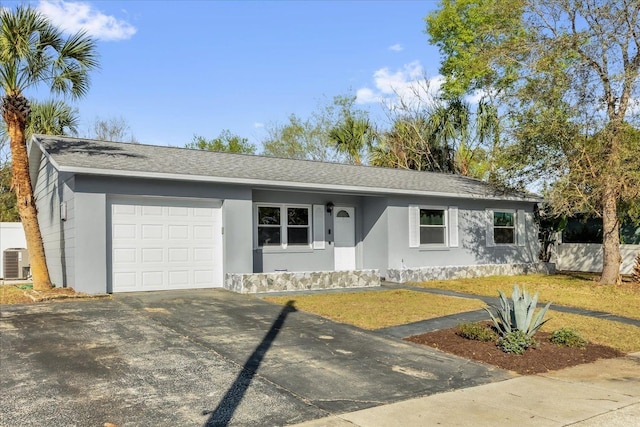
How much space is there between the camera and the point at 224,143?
40.0 m

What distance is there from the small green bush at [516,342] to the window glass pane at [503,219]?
12.5m

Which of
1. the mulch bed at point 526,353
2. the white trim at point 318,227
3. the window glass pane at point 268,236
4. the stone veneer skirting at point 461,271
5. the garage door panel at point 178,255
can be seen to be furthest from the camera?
the white trim at point 318,227

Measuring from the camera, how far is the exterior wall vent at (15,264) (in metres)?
16.5

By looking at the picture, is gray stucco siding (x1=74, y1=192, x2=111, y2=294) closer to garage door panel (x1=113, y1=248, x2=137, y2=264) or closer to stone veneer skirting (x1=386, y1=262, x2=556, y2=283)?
garage door panel (x1=113, y1=248, x2=137, y2=264)

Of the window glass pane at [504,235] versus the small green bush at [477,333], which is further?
the window glass pane at [504,235]

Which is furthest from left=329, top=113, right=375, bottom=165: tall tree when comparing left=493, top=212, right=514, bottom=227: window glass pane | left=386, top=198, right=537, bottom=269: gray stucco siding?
left=386, top=198, right=537, bottom=269: gray stucco siding

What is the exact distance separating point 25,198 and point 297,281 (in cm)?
664

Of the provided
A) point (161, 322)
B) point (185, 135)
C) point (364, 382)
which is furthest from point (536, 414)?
point (185, 135)

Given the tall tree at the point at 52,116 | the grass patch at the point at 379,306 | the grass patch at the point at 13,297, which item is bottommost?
the grass patch at the point at 379,306

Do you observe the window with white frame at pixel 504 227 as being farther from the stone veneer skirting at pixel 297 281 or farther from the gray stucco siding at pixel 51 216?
the gray stucco siding at pixel 51 216

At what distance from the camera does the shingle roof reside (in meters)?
11.9

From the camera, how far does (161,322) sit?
891cm

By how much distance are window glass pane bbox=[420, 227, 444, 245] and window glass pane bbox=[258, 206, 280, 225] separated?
5051 millimetres

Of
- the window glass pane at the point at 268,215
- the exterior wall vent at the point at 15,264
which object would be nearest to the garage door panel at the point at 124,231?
the window glass pane at the point at 268,215
